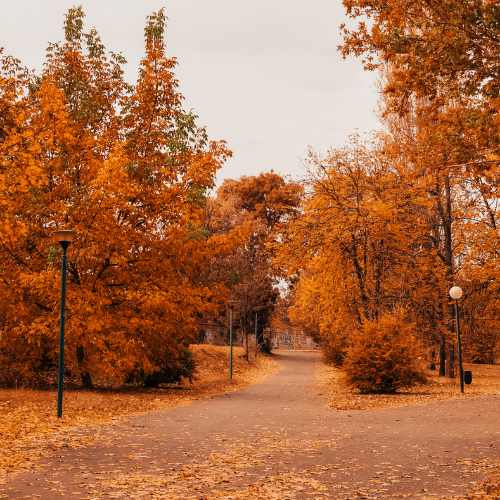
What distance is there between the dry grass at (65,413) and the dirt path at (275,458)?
1.45 ft

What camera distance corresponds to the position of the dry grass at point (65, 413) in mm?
8636

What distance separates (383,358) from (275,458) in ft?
37.3

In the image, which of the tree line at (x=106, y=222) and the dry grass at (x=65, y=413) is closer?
the dry grass at (x=65, y=413)

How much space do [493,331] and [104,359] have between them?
2780 centimetres

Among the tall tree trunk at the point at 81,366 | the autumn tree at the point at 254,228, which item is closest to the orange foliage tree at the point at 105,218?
the tall tree trunk at the point at 81,366

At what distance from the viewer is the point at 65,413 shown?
13.0 meters

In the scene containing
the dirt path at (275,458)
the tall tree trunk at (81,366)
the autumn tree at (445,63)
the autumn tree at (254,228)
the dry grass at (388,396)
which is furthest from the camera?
the autumn tree at (254,228)

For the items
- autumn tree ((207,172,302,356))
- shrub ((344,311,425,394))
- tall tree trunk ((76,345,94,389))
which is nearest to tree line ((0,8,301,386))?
tall tree trunk ((76,345,94,389))

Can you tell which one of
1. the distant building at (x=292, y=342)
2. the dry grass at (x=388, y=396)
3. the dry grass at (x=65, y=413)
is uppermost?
the dry grass at (x=65, y=413)

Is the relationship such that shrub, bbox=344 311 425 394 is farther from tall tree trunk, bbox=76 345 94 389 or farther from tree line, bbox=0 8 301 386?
tall tree trunk, bbox=76 345 94 389

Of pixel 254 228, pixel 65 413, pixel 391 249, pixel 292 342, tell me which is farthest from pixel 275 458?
pixel 292 342

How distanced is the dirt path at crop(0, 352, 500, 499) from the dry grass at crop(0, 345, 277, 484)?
1.45ft

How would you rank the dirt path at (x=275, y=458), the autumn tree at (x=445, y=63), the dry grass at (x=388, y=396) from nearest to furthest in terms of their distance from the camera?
the dirt path at (x=275, y=458) → the autumn tree at (x=445, y=63) → the dry grass at (x=388, y=396)

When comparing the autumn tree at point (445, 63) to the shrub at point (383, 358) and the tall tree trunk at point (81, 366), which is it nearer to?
the shrub at point (383, 358)
